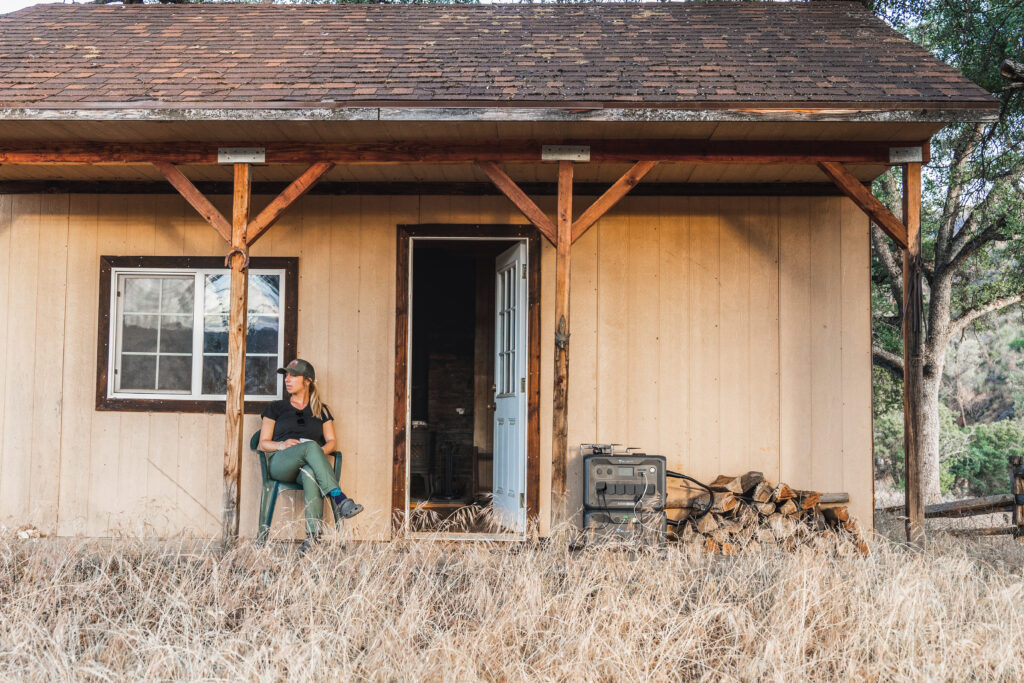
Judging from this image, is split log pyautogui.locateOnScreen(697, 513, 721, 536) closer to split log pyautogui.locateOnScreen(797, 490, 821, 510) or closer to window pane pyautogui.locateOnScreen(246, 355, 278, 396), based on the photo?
split log pyautogui.locateOnScreen(797, 490, 821, 510)

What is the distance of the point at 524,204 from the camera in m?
5.37

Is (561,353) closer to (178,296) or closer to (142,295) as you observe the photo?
(178,296)

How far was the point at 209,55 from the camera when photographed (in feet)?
20.1

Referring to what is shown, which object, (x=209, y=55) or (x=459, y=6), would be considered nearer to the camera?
(x=209, y=55)

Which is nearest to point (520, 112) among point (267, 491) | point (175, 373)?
point (267, 491)

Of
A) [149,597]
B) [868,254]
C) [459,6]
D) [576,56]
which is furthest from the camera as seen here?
[459,6]

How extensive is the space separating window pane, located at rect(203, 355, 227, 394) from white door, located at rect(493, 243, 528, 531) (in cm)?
209

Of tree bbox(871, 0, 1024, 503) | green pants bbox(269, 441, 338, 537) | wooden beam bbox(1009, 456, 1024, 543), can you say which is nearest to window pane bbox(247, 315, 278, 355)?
green pants bbox(269, 441, 338, 537)

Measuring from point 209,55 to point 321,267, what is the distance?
1635 millimetres

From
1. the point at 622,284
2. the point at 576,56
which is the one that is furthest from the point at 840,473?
the point at 576,56

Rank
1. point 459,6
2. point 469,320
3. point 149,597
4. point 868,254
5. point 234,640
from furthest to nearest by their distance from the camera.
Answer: point 469,320 < point 459,6 < point 868,254 < point 149,597 < point 234,640

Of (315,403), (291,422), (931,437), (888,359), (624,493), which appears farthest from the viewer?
(888,359)

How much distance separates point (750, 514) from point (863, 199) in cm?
216

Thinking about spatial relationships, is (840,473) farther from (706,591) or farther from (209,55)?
(209,55)
